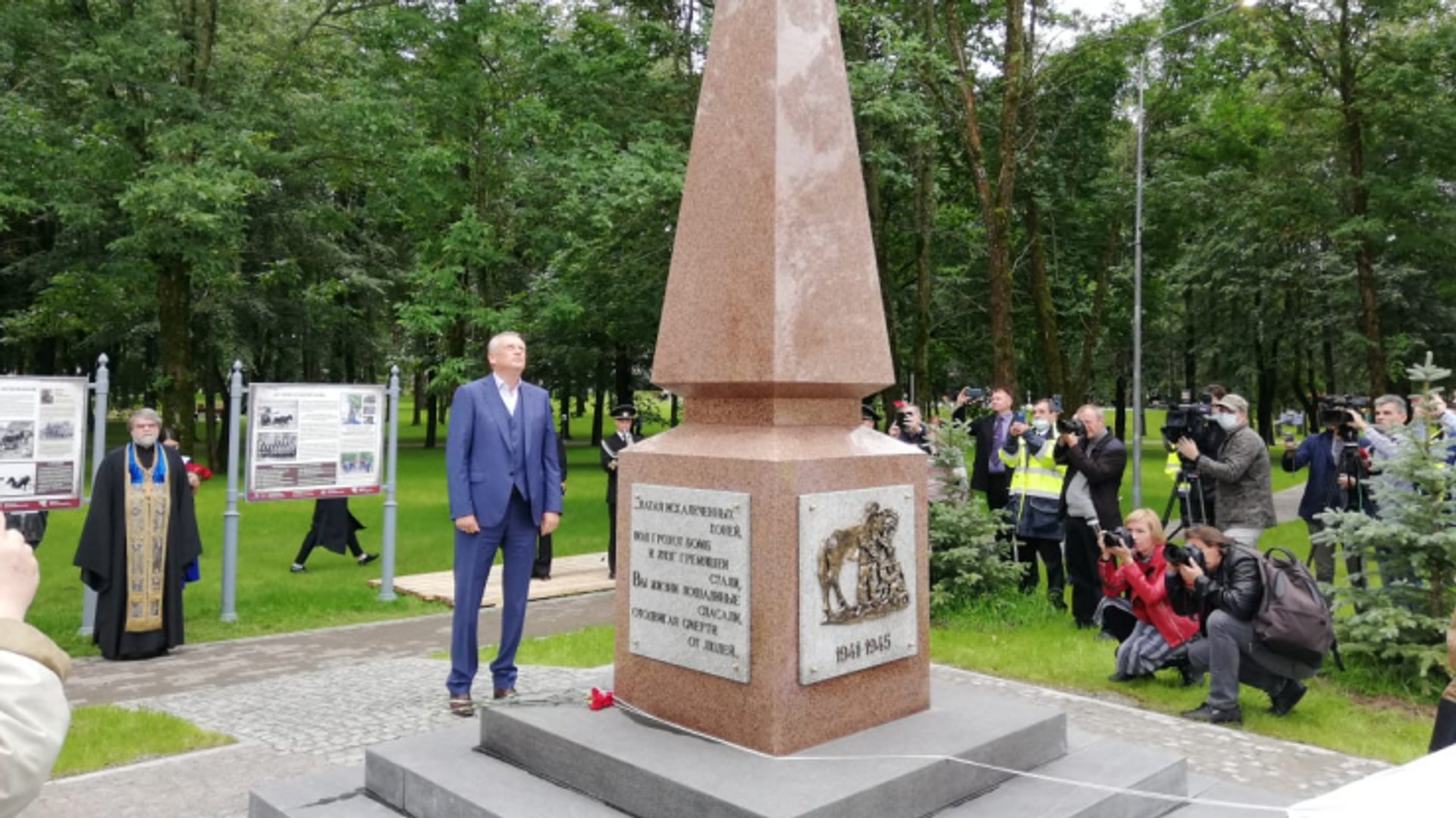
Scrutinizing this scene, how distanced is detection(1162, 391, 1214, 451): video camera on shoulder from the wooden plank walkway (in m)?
5.04

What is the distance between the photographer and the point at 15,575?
1.76m

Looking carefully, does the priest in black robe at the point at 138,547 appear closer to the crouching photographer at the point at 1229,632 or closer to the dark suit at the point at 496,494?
the dark suit at the point at 496,494

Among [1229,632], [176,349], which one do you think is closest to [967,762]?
[1229,632]

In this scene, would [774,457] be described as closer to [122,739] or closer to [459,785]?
[459,785]

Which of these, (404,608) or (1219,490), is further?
(404,608)

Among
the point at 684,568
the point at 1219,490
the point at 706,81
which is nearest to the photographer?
the point at 684,568

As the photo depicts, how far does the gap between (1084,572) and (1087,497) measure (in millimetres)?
637

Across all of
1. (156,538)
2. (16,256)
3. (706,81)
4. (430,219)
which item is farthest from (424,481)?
(706,81)

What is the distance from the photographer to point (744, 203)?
4.38 m

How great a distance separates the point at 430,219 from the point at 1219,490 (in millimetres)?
13607

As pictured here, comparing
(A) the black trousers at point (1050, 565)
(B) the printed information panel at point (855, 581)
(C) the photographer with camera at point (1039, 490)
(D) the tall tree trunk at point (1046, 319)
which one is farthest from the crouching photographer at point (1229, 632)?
(D) the tall tree trunk at point (1046, 319)

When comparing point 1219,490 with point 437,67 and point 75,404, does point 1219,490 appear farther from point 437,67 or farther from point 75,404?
point 437,67

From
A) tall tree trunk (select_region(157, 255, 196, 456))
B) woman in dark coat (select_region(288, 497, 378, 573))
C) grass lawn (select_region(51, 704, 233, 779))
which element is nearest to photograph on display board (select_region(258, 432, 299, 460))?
woman in dark coat (select_region(288, 497, 378, 573))

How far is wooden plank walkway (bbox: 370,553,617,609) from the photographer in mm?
10250
